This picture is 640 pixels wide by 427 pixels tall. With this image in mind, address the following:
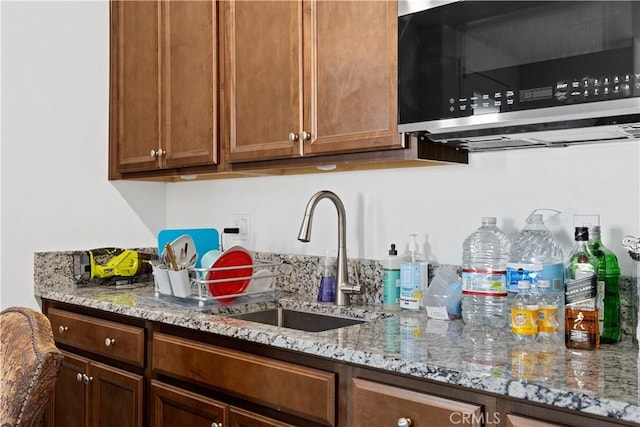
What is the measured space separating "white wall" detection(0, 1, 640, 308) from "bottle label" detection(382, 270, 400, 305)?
0.50 feet

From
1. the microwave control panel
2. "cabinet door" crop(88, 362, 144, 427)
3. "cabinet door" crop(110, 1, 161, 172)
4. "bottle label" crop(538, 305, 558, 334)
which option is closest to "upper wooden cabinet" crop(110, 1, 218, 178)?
"cabinet door" crop(110, 1, 161, 172)

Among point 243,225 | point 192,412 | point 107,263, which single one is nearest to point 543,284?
point 192,412

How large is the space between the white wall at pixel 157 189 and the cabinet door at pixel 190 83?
0.36 metres

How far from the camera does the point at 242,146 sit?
214 cm

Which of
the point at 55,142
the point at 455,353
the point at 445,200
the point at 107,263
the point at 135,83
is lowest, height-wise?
the point at 455,353

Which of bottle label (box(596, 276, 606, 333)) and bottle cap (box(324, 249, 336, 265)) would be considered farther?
bottle cap (box(324, 249, 336, 265))

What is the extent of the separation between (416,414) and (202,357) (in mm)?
729

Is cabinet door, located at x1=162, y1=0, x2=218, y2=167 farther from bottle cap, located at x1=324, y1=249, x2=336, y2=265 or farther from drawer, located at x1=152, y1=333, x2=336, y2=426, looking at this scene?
drawer, located at x1=152, y1=333, x2=336, y2=426

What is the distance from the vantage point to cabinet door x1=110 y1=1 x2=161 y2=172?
2518mm

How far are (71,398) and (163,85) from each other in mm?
1312

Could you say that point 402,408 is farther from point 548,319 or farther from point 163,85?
point 163,85

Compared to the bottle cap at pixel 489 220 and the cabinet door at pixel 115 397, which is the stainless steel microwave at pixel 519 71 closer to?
the bottle cap at pixel 489 220

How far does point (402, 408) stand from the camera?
1.29 metres

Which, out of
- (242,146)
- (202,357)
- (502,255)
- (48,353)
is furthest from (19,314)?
(502,255)
